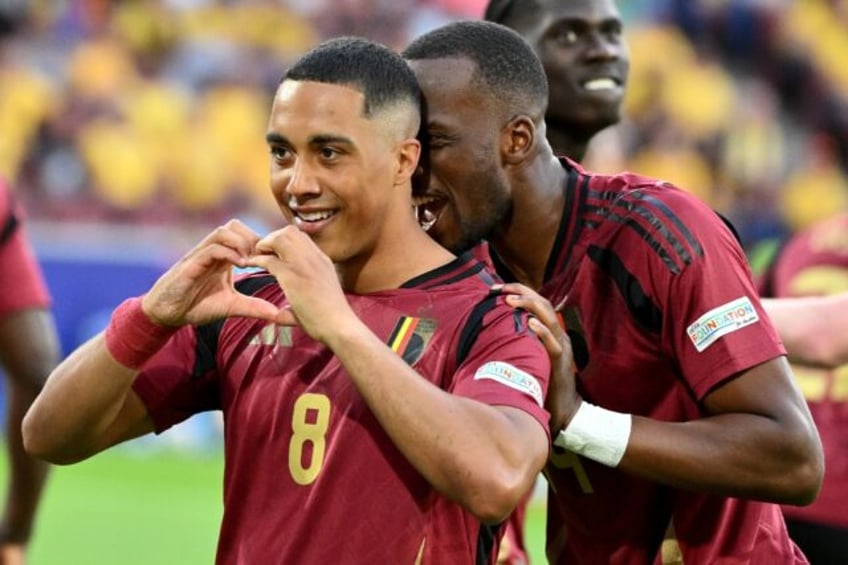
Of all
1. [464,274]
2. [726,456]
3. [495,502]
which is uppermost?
[464,274]

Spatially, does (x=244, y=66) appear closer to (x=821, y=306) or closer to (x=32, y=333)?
(x=32, y=333)

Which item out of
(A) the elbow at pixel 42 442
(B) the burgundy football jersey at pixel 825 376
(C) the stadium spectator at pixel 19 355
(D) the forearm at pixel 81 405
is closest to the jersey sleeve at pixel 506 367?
(D) the forearm at pixel 81 405

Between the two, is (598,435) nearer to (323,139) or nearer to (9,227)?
(323,139)

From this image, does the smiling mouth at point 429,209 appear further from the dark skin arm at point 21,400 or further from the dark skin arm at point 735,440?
the dark skin arm at point 21,400

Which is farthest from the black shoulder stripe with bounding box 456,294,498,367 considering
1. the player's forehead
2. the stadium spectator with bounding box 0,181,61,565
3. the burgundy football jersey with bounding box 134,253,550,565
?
the stadium spectator with bounding box 0,181,61,565

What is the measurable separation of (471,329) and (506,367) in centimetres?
15

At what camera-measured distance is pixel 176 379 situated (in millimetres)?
3684

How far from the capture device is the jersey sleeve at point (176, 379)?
3.67m

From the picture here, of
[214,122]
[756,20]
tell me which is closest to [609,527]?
[214,122]

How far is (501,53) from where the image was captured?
396 cm

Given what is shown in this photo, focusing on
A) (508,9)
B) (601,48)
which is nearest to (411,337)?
(601,48)

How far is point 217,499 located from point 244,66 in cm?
518

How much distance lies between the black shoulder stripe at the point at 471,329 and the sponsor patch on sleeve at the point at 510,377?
3.8 inches

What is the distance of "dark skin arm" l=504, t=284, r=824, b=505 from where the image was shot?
359cm
